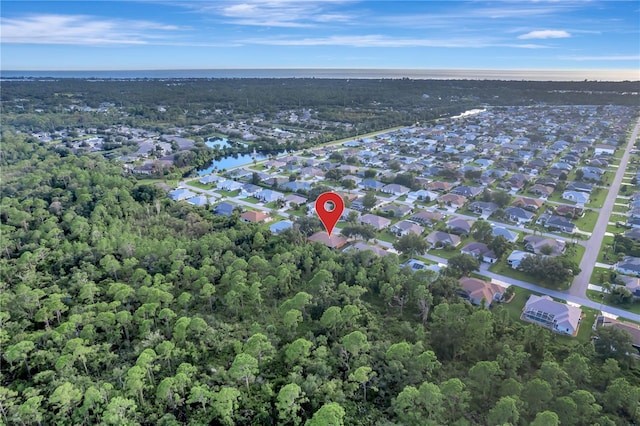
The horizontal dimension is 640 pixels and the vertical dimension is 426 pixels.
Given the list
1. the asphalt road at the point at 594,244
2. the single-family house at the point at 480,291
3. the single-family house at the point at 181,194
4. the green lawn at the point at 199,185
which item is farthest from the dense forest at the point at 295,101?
the single-family house at the point at 480,291

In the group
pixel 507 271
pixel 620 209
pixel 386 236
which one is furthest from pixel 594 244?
pixel 386 236

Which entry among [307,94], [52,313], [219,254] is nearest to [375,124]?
[307,94]

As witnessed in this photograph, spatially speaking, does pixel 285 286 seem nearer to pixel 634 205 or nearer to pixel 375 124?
pixel 634 205

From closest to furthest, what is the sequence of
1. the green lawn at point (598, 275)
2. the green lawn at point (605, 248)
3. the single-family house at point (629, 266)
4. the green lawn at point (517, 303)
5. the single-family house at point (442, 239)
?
1. the green lawn at point (517, 303)
2. the green lawn at point (598, 275)
3. the single-family house at point (629, 266)
4. the green lawn at point (605, 248)
5. the single-family house at point (442, 239)

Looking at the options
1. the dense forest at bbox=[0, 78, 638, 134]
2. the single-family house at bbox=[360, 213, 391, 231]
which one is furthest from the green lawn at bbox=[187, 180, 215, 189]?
the dense forest at bbox=[0, 78, 638, 134]

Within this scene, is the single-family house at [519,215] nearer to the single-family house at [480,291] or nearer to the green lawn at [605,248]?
the green lawn at [605,248]

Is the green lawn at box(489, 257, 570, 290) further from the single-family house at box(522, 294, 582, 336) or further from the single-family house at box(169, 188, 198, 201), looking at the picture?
the single-family house at box(169, 188, 198, 201)

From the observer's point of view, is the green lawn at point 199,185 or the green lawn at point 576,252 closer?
the green lawn at point 576,252
